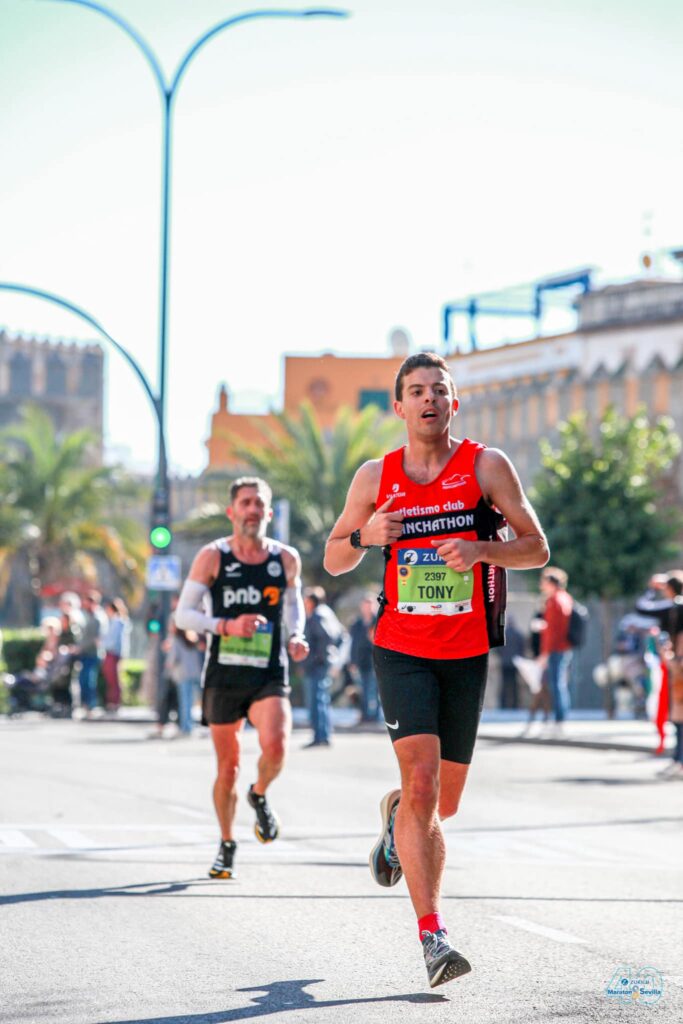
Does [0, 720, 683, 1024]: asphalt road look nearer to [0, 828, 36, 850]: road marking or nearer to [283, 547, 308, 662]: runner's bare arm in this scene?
[0, 828, 36, 850]: road marking

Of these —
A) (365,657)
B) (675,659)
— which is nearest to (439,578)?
(675,659)

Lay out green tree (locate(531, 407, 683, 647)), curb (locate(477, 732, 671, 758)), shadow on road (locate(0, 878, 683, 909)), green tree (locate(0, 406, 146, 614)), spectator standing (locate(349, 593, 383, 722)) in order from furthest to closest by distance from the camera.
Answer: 1. green tree (locate(0, 406, 146, 614))
2. green tree (locate(531, 407, 683, 647))
3. spectator standing (locate(349, 593, 383, 722))
4. curb (locate(477, 732, 671, 758))
5. shadow on road (locate(0, 878, 683, 909))

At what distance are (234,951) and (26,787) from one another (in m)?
8.20

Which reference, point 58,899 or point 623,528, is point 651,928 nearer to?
point 58,899

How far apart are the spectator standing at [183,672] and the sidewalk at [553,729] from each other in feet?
9.80

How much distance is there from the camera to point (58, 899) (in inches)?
333

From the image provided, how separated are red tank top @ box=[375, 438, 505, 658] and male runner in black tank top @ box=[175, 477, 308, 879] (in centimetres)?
288

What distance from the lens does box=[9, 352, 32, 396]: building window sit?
91250mm

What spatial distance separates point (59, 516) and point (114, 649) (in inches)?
499

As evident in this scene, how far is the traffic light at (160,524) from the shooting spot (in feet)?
87.8

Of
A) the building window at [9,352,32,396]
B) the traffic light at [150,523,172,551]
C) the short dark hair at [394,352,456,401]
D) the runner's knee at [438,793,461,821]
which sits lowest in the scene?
the runner's knee at [438,793,461,821]

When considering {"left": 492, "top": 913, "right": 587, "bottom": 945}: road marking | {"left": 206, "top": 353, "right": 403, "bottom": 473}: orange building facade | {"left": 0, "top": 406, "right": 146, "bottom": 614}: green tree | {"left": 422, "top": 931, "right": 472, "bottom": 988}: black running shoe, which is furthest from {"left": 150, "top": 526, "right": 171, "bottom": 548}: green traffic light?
{"left": 206, "top": 353, "right": 403, "bottom": 473}: orange building facade

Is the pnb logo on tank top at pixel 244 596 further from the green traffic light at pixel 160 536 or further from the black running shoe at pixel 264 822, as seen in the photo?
the green traffic light at pixel 160 536

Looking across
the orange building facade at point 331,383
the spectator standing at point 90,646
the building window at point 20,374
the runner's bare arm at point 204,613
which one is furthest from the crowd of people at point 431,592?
the building window at point 20,374
